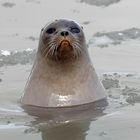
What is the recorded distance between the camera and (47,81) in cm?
659

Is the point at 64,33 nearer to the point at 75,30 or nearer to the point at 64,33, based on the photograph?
the point at 64,33

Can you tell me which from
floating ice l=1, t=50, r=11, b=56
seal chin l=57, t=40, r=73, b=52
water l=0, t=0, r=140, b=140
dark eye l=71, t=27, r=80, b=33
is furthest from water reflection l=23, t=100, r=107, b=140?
floating ice l=1, t=50, r=11, b=56

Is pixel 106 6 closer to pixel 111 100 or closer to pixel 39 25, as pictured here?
pixel 39 25

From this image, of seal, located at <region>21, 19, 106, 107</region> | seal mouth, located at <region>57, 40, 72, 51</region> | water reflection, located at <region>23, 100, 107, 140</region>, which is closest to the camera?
water reflection, located at <region>23, 100, 107, 140</region>

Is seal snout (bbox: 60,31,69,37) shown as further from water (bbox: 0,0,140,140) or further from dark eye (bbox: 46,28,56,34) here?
water (bbox: 0,0,140,140)

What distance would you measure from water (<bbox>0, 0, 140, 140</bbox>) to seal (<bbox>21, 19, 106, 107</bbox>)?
11cm

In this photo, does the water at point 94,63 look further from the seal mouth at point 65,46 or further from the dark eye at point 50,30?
the dark eye at point 50,30

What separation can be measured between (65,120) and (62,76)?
1.99 ft

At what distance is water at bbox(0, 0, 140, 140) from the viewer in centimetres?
573

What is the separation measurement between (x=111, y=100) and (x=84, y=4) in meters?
6.41

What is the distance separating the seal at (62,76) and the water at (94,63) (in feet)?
0.35

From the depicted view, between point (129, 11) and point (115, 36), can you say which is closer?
point (115, 36)

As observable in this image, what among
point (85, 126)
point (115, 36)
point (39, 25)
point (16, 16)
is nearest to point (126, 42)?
point (115, 36)

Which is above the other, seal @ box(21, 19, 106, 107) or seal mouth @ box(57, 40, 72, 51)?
seal mouth @ box(57, 40, 72, 51)
